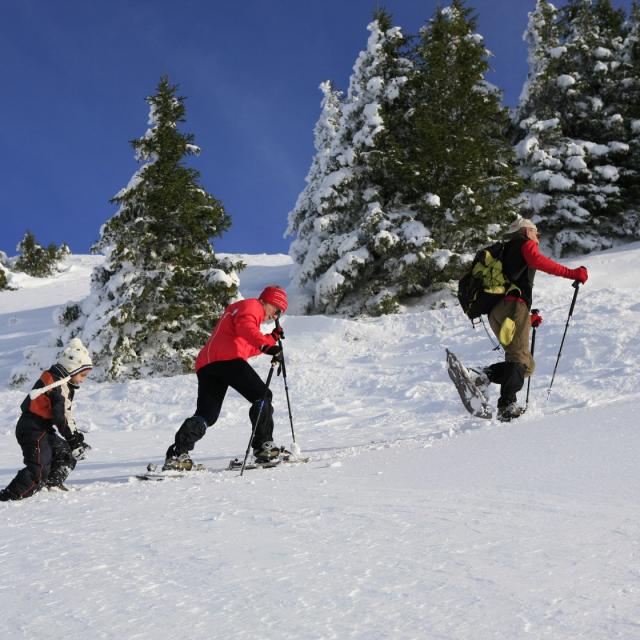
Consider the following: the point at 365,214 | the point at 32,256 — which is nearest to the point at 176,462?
the point at 365,214

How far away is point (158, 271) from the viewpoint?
15.2m

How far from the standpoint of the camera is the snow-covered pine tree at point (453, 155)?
17.5 metres

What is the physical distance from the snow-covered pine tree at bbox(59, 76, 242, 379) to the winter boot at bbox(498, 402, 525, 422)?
10.00 metres

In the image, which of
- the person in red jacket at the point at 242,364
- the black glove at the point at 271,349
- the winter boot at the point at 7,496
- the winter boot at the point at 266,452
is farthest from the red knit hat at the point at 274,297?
the winter boot at the point at 7,496

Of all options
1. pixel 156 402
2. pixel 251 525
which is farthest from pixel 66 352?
pixel 156 402

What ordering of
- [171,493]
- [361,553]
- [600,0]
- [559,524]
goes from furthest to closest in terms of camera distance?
[600,0] → [171,493] → [559,524] → [361,553]

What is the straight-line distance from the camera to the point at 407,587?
1876 millimetres

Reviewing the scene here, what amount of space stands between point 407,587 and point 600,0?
103ft

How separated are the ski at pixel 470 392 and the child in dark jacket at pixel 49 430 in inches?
145

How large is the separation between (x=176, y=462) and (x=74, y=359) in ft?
4.17

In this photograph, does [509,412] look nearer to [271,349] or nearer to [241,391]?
[271,349]

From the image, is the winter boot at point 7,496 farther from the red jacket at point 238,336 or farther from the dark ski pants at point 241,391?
the red jacket at point 238,336

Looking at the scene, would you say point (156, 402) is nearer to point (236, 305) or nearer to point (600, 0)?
point (236, 305)

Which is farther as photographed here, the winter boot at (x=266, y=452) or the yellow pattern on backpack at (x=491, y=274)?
the yellow pattern on backpack at (x=491, y=274)
